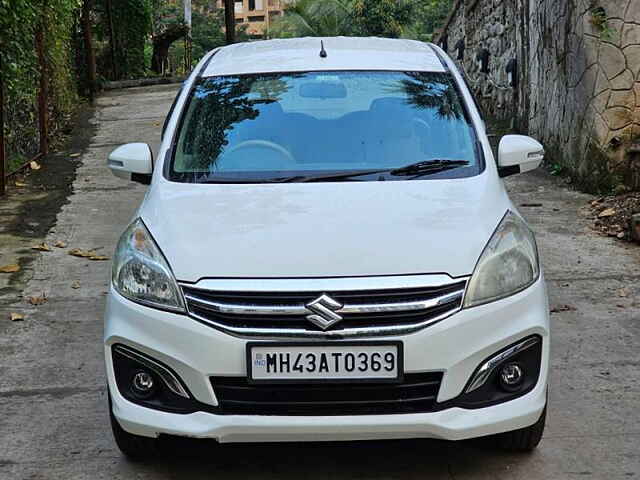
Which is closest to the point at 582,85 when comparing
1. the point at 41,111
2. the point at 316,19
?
the point at 41,111

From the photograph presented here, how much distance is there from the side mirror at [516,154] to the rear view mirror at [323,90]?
32.0 inches

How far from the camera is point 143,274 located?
382 cm

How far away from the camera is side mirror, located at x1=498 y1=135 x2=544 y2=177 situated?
15.6 ft

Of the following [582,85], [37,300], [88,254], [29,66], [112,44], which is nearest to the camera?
[37,300]

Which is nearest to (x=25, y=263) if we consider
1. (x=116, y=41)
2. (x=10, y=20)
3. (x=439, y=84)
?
(x=10, y=20)

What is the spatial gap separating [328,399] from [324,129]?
159cm

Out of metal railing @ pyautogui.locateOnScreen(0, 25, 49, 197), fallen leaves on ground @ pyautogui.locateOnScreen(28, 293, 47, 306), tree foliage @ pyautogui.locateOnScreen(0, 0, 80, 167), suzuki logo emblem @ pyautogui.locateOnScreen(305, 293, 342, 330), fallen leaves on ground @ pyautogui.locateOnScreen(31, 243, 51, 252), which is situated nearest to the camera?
suzuki logo emblem @ pyautogui.locateOnScreen(305, 293, 342, 330)

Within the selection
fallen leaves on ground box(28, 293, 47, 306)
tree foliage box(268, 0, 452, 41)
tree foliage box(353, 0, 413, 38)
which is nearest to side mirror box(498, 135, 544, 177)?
fallen leaves on ground box(28, 293, 47, 306)

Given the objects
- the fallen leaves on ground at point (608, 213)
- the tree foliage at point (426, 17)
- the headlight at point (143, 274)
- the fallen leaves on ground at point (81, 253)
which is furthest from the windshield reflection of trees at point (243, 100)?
the tree foliage at point (426, 17)

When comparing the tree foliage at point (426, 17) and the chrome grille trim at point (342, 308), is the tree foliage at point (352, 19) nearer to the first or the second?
the tree foliage at point (426, 17)

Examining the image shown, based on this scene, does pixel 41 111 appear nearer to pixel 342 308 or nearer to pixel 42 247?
pixel 42 247

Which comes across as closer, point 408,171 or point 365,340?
point 365,340

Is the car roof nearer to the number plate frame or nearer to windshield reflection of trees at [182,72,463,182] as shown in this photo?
windshield reflection of trees at [182,72,463,182]

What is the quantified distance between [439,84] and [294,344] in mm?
2038
